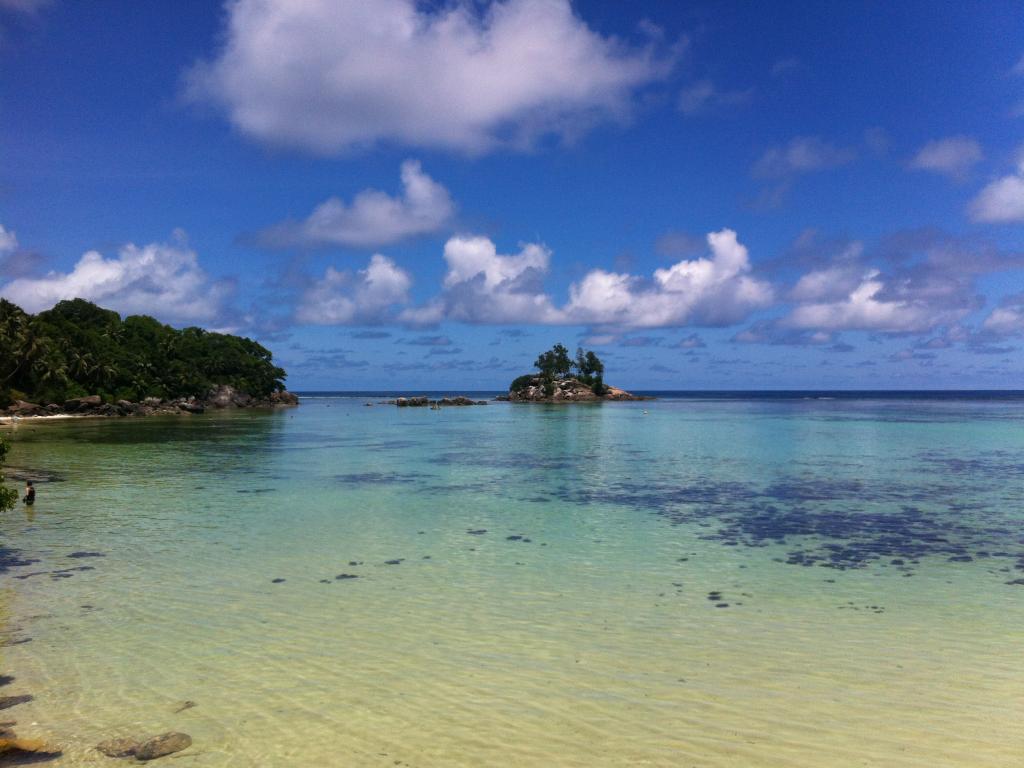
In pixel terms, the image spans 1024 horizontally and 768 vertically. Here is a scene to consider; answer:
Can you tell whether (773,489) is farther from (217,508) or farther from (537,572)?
(217,508)

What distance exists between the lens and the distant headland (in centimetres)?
10806

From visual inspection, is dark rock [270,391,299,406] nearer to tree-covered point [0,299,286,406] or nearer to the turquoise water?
tree-covered point [0,299,286,406]

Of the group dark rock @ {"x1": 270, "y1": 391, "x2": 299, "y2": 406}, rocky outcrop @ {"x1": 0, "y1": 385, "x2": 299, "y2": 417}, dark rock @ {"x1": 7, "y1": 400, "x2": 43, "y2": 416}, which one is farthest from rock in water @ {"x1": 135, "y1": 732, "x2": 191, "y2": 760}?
dark rock @ {"x1": 270, "y1": 391, "x2": 299, "y2": 406}

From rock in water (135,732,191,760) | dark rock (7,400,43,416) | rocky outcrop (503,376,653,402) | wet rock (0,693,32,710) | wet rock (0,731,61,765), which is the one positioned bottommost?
rock in water (135,732,191,760)

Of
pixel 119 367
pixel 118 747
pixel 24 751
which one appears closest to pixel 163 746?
pixel 118 747

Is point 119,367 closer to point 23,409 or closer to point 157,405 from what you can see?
point 157,405

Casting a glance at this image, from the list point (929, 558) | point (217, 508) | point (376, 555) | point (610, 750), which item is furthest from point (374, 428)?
point (610, 750)

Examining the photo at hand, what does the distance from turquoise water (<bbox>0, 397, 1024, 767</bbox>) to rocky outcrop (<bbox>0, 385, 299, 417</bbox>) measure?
301 feet

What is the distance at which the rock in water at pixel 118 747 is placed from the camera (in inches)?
342

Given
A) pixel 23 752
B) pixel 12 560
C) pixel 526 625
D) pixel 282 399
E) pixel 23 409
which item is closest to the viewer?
pixel 23 752

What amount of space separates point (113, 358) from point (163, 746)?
143 meters

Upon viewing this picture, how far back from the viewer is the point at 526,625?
550 inches

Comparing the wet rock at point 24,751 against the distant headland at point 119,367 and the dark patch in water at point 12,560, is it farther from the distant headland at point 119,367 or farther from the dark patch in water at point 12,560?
the distant headland at point 119,367

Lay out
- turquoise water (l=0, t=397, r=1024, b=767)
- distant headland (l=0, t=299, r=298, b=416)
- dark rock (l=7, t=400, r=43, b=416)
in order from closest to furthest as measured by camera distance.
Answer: turquoise water (l=0, t=397, r=1024, b=767) → dark rock (l=7, t=400, r=43, b=416) → distant headland (l=0, t=299, r=298, b=416)
